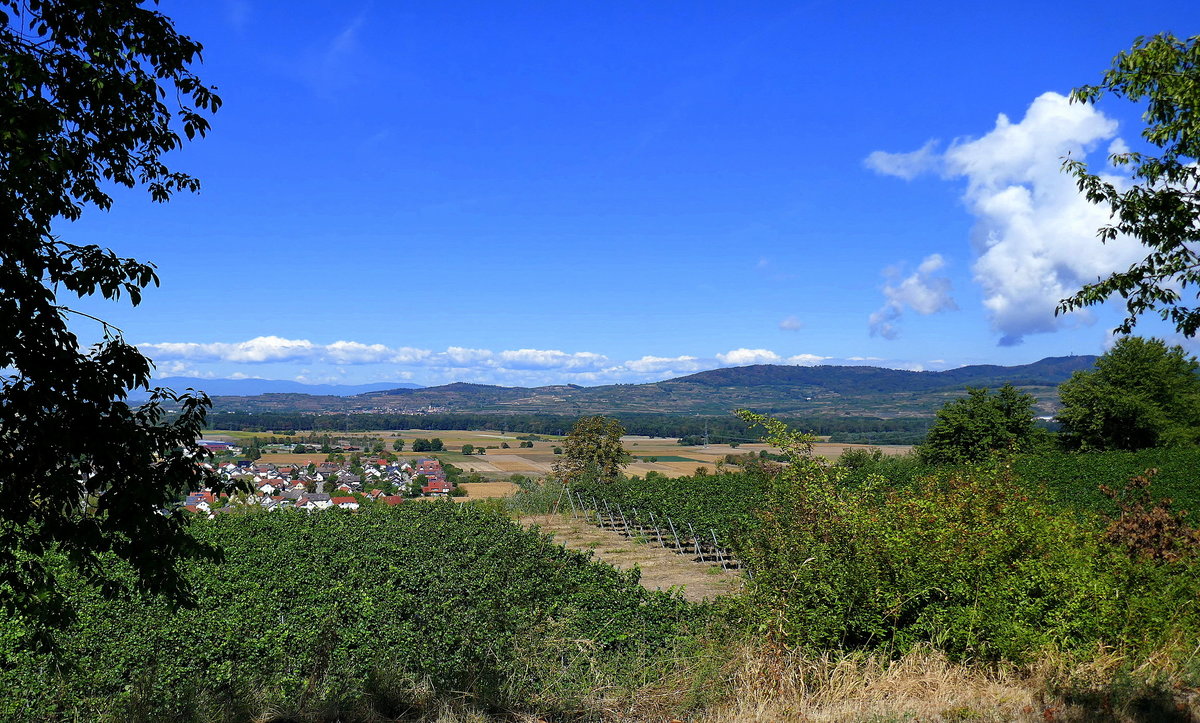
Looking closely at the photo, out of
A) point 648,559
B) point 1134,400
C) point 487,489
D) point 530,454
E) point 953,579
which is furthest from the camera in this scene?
point 530,454

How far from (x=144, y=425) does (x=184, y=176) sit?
2.20 m

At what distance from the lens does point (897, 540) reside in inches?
300

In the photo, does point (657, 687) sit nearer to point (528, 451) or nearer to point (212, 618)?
point (212, 618)

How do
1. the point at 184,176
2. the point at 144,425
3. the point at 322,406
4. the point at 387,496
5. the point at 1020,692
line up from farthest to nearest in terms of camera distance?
1. the point at 322,406
2. the point at 387,496
3. the point at 1020,692
4. the point at 184,176
5. the point at 144,425

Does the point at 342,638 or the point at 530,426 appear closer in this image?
the point at 342,638

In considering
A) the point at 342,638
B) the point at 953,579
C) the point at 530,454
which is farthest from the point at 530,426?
the point at 953,579

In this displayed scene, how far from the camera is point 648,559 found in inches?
901

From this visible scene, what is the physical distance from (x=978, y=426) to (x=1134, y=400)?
31.9 ft

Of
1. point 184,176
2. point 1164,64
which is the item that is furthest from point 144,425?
point 1164,64

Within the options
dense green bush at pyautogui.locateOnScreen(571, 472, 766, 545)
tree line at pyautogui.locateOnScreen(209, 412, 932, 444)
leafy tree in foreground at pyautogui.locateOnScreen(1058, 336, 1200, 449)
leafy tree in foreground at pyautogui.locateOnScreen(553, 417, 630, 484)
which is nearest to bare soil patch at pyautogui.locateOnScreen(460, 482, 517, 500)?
leafy tree in foreground at pyautogui.locateOnScreen(553, 417, 630, 484)

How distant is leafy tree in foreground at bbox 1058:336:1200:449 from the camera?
132 feet

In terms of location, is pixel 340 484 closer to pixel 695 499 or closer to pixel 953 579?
pixel 695 499

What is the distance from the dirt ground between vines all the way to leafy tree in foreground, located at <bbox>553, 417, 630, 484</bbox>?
34.7ft

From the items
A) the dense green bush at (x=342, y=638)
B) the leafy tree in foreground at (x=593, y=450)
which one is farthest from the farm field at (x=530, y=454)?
the dense green bush at (x=342, y=638)
